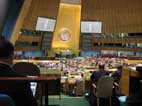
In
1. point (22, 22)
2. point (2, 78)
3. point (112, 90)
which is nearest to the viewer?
point (2, 78)

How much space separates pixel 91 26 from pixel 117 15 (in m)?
1.51

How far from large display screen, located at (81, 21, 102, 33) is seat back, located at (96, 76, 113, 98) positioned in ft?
32.5

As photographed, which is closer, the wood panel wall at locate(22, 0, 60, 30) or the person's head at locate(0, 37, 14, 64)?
the person's head at locate(0, 37, 14, 64)

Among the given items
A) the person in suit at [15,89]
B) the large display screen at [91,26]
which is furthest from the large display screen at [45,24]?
the person in suit at [15,89]

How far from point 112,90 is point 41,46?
954 cm

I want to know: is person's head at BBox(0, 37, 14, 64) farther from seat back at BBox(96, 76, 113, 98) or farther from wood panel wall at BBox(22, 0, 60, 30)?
wood panel wall at BBox(22, 0, 60, 30)

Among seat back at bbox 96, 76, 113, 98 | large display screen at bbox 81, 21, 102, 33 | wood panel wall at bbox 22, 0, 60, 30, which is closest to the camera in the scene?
seat back at bbox 96, 76, 113, 98

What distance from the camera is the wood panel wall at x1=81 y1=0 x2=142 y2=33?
18.4 meters

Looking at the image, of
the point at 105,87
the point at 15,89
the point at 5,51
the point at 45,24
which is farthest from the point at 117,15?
the point at 15,89

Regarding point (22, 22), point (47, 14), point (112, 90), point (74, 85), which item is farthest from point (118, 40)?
point (112, 90)

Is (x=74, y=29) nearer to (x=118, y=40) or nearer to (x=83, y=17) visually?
(x=83, y=17)

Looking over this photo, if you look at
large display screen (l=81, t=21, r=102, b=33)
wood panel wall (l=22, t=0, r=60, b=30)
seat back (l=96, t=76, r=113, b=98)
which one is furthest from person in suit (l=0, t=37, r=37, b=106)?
large display screen (l=81, t=21, r=102, b=33)

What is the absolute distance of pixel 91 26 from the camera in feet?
59.9

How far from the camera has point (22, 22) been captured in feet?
54.2
